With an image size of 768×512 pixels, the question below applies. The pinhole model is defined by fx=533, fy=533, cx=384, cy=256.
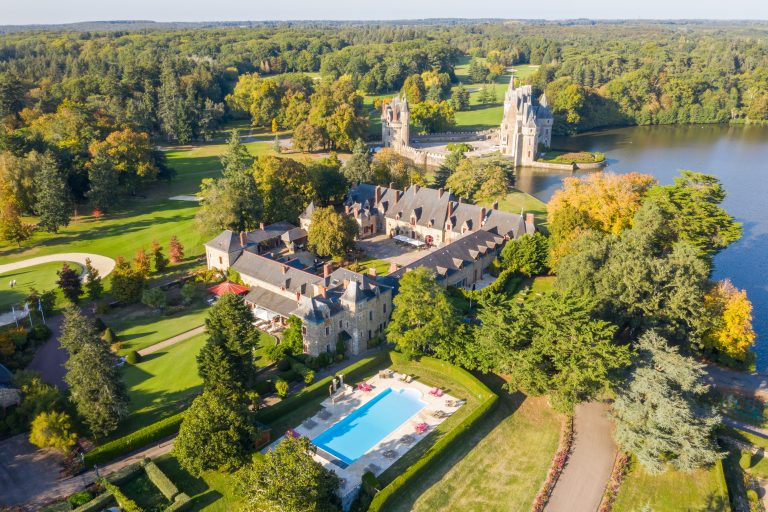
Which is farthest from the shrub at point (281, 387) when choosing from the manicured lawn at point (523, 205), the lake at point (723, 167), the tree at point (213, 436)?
the manicured lawn at point (523, 205)

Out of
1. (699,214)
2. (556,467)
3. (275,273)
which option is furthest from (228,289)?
(699,214)

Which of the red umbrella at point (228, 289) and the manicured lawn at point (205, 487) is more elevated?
the red umbrella at point (228, 289)

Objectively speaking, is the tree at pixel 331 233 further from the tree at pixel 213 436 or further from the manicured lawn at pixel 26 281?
the tree at pixel 213 436

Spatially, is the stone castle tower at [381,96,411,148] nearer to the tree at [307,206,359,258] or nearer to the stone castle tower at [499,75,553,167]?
the stone castle tower at [499,75,553,167]

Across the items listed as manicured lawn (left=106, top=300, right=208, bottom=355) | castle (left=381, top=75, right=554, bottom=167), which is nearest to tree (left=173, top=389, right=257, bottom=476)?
manicured lawn (left=106, top=300, right=208, bottom=355)

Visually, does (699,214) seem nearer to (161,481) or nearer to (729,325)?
(729,325)

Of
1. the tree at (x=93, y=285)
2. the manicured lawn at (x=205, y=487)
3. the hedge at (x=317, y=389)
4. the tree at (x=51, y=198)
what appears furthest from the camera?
the tree at (x=51, y=198)
